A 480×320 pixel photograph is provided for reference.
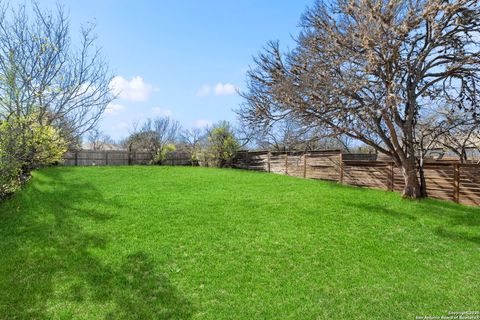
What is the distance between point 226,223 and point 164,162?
1855 centimetres

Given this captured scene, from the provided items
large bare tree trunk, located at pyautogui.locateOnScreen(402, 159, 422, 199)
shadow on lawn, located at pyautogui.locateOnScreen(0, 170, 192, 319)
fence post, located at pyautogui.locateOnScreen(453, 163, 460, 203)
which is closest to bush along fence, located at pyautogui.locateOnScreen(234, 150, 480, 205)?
fence post, located at pyautogui.locateOnScreen(453, 163, 460, 203)

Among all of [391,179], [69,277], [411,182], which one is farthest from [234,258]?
[391,179]

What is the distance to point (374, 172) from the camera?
10.9 metres

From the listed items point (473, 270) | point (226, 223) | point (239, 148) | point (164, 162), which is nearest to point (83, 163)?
point (164, 162)

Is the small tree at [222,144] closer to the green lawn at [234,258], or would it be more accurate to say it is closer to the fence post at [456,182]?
the green lawn at [234,258]

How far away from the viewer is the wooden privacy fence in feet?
68.1

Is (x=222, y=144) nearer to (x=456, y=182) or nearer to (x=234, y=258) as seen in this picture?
(x=456, y=182)

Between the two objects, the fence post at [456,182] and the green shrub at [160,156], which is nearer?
the fence post at [456,182]

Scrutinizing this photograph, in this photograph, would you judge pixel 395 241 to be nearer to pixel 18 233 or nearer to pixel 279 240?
pixel 279 240

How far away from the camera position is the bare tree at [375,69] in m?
7.45

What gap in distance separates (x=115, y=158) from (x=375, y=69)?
19368 mm

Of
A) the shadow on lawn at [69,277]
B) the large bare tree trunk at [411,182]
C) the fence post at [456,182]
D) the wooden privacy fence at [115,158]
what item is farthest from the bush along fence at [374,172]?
the wooden privacy fence at [115,158]

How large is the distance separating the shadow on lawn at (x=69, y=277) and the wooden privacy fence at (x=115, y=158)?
1517 centimetres

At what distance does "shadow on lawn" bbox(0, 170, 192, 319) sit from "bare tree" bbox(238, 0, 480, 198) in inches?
235
